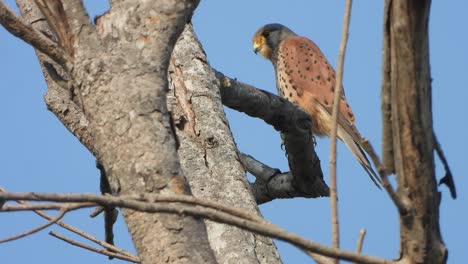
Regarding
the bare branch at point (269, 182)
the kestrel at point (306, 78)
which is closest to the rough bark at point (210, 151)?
the bare branch at point (269, 182)

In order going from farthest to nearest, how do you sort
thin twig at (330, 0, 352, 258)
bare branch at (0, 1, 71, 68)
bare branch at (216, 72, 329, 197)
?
1. bare branch at (216, 72, 329, 197)
2. bare branch at (0, 1, 71, 68)
3. thin twig at (330, 0, 352, 258)

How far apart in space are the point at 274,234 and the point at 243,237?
1.80 metres

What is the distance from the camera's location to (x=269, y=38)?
9.66m

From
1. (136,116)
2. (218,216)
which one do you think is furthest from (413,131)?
(136,116)

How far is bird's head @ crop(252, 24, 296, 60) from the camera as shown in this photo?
955cm

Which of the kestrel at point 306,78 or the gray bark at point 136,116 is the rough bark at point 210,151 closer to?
the gray bark at point 136,116

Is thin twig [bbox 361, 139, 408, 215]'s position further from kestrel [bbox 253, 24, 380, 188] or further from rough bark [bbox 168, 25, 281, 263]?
kestrel [bbox 253, 24, 380, 188]

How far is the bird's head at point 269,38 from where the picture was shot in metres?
9.55

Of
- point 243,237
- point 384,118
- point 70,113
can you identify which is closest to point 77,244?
point 243,237

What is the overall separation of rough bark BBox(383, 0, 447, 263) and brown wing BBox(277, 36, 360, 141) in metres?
5.79

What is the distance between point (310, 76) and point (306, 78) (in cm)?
7

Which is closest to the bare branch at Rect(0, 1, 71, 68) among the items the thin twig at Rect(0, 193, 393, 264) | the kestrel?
the thin twig at Rect(0, 193, 393, 264)

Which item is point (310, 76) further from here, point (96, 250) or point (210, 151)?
point (96, 250)

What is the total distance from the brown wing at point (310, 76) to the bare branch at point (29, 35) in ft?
18.1
